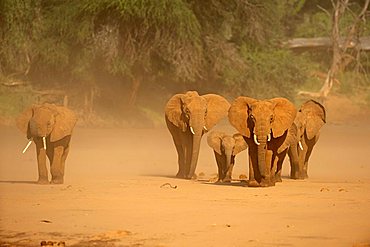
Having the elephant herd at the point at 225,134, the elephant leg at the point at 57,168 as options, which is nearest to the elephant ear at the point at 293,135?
the elephant herd at the point at 225,134

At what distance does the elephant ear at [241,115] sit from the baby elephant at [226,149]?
1.33m

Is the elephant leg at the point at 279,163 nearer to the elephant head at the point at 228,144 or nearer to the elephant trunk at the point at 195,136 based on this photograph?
the elephant head at the point at 228,144

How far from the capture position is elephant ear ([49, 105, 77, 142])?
55.0 ft

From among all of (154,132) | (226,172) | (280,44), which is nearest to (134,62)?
(154,132)

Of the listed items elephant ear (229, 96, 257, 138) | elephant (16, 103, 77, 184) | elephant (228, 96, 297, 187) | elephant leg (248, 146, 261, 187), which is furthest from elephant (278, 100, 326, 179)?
elephant (16, 103, 77, 184)

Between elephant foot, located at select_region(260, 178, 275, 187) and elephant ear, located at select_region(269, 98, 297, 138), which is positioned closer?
elephant foot, located at select_region(260, 178, 275, 187)

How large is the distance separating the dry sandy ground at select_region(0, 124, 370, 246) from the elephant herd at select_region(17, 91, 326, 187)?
41 centimetres

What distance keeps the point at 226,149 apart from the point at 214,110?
207 centimetres

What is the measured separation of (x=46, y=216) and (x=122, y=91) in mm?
19680

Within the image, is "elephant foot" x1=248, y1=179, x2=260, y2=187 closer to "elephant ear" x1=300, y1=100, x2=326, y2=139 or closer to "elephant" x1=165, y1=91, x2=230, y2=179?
"elephant" x1=165, y1=91, x2=230, y2=179

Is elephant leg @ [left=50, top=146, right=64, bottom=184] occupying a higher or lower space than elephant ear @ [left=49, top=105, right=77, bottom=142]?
lower

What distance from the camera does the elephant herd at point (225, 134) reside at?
51.5 ft

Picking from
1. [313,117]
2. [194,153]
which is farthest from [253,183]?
[313,117]

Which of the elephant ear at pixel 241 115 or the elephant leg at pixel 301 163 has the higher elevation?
the elephant ear at pixel 241 115
